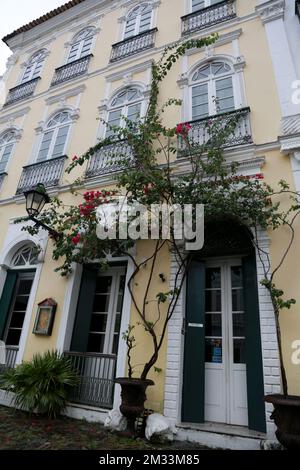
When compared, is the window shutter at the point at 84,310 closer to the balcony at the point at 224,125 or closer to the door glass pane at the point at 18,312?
the door glass pane at the point at 18,312

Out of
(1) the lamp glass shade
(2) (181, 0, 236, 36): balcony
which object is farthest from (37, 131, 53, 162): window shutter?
(2) (181, 0, 236, 36): balcony

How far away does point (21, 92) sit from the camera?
407 inches

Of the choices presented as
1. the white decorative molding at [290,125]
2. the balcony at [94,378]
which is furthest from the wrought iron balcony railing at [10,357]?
the white decorative molding at [290,125]

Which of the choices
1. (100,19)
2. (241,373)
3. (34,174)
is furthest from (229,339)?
(100,19)

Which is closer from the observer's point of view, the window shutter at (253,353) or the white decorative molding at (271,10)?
the window shutter at (253,353)

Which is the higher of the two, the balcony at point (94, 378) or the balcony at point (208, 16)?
the balcony at point (208, 16)

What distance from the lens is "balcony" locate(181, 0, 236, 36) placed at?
7.41 m

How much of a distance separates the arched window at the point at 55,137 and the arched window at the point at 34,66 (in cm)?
320

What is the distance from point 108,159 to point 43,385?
15.7 feet

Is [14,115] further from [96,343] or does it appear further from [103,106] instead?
[96,343]

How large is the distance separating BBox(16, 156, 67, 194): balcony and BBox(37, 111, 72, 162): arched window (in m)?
0.33

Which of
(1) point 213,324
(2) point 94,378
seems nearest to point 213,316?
(1) point 213,324

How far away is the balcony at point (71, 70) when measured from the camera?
360 inches
